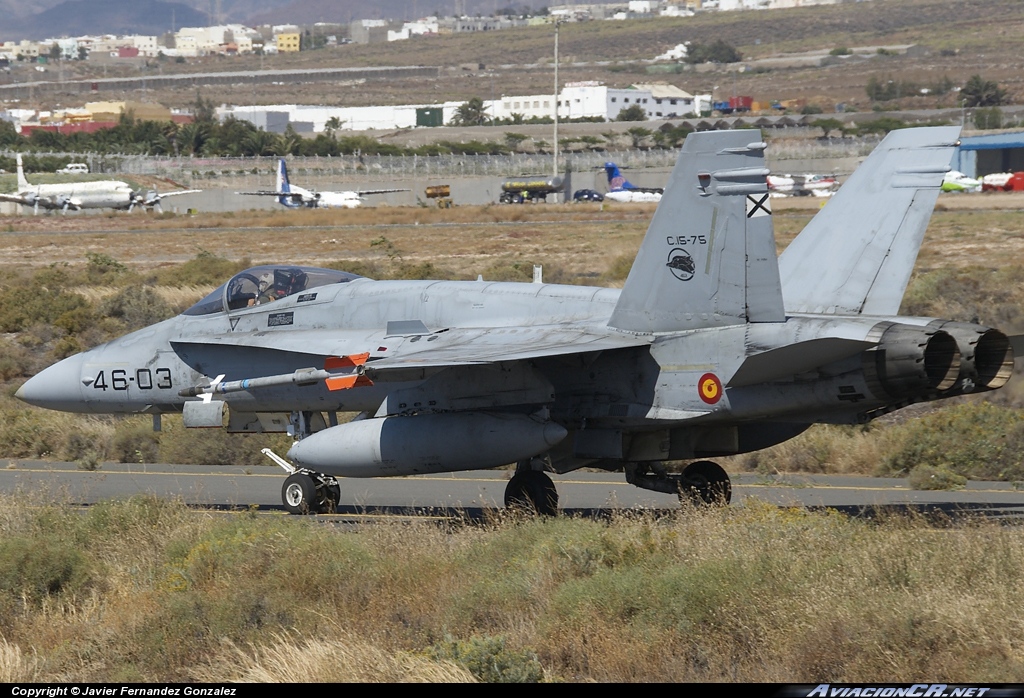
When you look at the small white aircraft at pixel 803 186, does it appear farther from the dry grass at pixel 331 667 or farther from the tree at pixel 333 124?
the dry grass at pixel 331 667

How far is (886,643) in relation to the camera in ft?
23.0

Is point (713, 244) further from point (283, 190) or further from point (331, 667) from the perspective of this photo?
point (283, 190)

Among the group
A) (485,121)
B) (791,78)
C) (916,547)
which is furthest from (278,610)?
(791,78)

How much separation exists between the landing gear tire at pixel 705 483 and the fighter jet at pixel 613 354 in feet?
0.08

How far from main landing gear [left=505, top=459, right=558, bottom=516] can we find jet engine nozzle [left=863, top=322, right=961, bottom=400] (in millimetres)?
3565

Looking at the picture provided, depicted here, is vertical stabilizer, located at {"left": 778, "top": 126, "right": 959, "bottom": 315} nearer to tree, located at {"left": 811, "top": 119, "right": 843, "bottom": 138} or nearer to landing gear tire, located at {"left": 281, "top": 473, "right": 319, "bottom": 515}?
landing gear tire, located at {"left": 281, "top": 473, "right": 319, "bottom": 515}

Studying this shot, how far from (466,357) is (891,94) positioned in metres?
157

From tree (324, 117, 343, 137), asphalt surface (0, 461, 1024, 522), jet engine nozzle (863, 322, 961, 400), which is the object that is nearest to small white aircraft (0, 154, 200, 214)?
tree (324, 117, 343, 137)

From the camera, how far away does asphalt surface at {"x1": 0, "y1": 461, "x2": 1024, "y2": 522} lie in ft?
43.4

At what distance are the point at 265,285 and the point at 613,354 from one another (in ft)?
14.7

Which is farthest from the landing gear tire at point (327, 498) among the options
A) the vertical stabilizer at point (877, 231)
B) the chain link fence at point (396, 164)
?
the chain link fence at point (396, 164)

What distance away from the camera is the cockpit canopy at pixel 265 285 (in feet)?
46.0

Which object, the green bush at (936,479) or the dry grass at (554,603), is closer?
the dry grass at (554,603)
